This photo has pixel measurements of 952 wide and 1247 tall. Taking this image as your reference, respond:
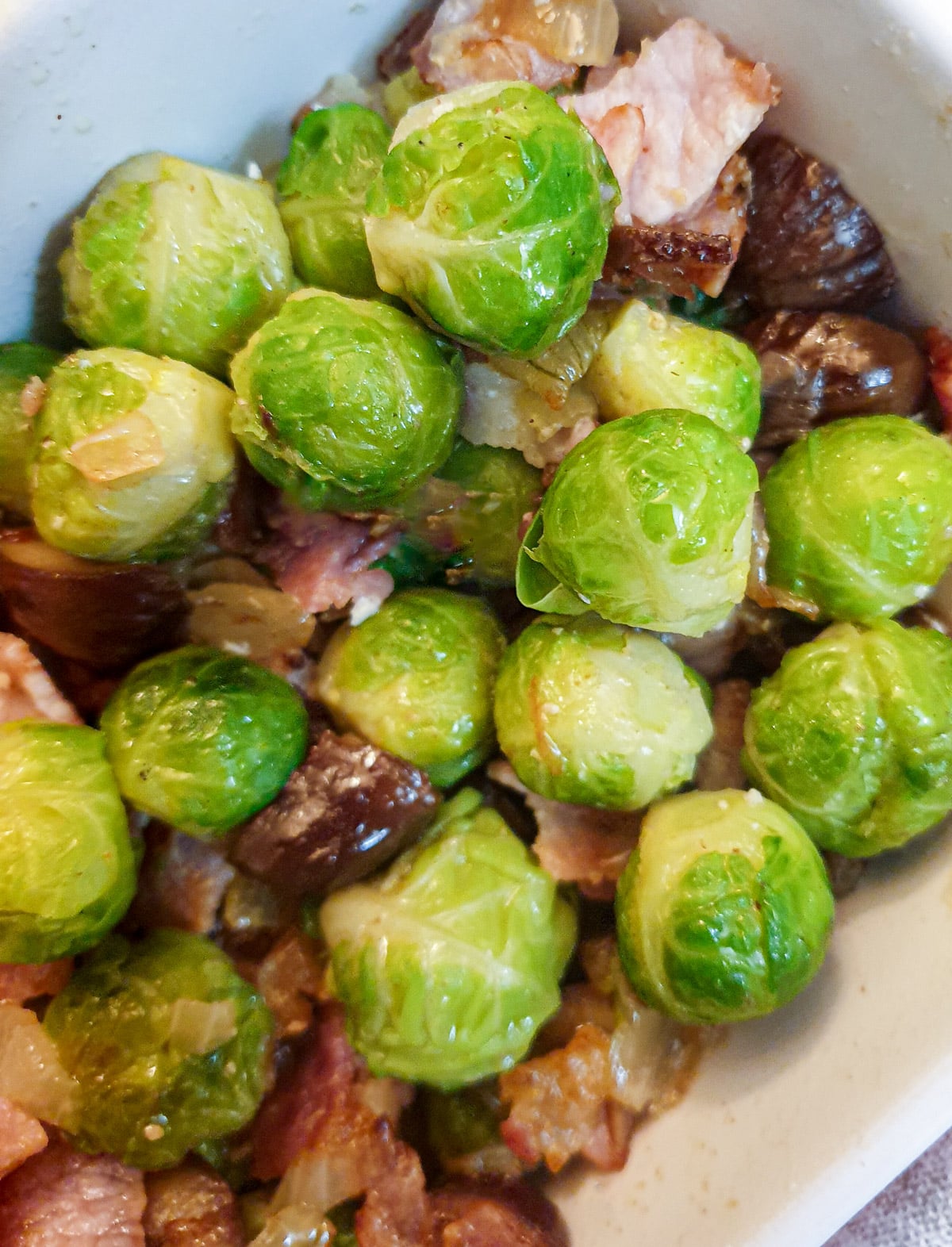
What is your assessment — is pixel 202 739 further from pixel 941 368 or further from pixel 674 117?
pixel 941 368

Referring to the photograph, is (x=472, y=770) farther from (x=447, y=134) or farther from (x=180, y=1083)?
(x=447, y=134)

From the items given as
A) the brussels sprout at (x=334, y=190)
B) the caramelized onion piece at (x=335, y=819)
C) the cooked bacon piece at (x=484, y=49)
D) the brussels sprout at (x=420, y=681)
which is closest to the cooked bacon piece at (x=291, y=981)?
the caramelized onion piece at (x=335, y=819)

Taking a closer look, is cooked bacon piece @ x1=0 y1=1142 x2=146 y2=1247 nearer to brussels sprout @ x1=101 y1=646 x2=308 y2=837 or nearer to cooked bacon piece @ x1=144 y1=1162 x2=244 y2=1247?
cooked bacon piece @ x1=144 y1=1162 x2=244 y2=1247

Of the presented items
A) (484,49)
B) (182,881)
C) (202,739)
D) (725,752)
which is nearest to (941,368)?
(725,752)

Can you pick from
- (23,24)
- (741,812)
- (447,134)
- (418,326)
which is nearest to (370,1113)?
(741,812)

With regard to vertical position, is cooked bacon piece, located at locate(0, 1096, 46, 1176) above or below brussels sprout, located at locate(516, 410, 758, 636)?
below

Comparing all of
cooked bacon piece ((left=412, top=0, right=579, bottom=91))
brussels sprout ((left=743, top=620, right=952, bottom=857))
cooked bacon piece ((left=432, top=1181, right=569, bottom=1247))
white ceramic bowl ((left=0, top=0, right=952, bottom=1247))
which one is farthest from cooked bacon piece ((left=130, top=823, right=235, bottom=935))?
cooked bacon piece ((left=412, top=0, right=579, bottom=91))

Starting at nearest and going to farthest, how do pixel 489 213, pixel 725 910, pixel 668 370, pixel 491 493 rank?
pixel 489 213 → pixel 725 910 → pixel 668 370 → pixel 491 493
